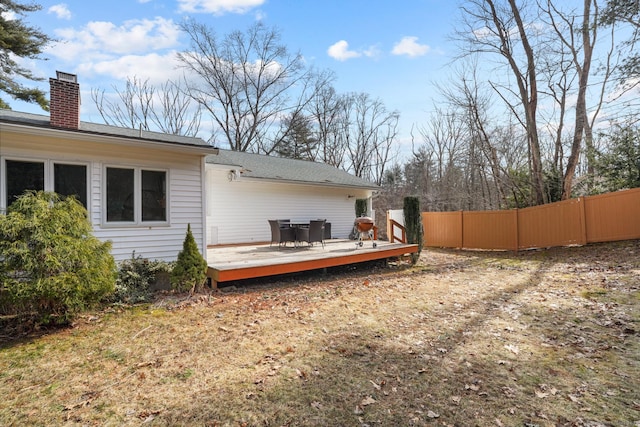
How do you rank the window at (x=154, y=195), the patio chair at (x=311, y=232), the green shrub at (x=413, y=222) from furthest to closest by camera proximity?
the green shrub at (x=413, y=222) < the patio chair at (x=311, y=232) < the window at (x=154, y=195)

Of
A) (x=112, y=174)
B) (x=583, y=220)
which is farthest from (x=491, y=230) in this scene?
(x=112, y=174)

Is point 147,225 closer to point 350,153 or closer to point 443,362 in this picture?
point 443,362

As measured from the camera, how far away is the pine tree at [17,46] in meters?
13.3

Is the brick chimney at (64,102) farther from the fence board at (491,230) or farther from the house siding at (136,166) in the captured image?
the fence board at (491,230)

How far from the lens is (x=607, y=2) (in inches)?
321

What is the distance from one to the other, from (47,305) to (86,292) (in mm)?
469

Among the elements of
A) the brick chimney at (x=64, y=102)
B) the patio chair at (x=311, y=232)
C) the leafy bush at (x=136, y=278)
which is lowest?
the leafy bush at (x=136, y=278)

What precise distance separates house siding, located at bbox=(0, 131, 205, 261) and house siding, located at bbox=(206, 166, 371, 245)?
358cm

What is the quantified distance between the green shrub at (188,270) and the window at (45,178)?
1986mm

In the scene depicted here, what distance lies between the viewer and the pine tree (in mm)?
13312

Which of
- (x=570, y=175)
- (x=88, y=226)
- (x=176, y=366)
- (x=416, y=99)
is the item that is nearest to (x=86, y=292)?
(x=88, y=226)

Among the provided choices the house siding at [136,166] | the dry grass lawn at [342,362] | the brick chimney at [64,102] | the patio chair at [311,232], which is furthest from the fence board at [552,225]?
the brick chimney at [64,102]

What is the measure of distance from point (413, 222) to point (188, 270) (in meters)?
6.77

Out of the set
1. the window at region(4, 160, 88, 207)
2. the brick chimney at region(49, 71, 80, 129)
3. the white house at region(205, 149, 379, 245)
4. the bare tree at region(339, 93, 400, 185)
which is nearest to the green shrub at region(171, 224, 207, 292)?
the window at region(4, 160, 88, 207)
